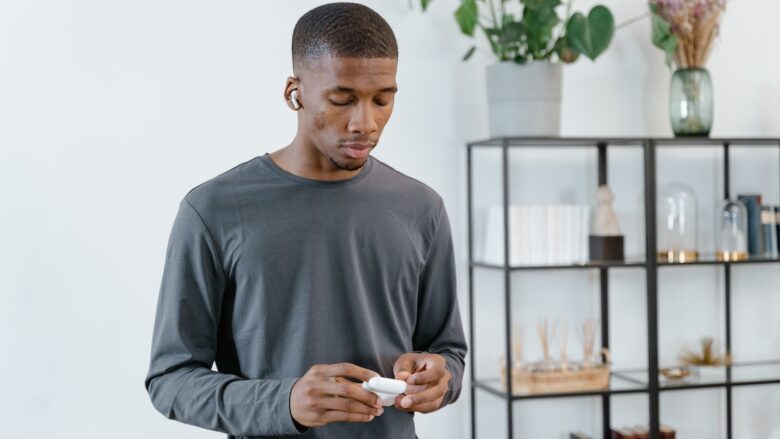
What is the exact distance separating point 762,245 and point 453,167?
1103mm

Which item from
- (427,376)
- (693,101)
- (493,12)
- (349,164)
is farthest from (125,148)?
(693,101)

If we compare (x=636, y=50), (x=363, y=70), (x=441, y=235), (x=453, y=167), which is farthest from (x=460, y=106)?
(x=363, y=70)

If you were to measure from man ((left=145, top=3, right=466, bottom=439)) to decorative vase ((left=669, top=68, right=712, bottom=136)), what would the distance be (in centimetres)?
184

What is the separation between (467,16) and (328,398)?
1830mm

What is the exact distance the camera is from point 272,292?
146cm

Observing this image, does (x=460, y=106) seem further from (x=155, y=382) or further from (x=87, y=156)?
(x=155, y=382)

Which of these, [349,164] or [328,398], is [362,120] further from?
[328,398]

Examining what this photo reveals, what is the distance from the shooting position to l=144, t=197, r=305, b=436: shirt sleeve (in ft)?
4.50

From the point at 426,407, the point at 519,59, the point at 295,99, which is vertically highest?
the point at 519,59

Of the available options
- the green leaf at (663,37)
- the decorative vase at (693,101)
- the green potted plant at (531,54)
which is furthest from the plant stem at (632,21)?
the green potted plant at (531,54)

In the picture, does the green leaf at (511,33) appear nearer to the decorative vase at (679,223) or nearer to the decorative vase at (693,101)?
the decorative vase at (693,101)

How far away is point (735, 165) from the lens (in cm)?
344

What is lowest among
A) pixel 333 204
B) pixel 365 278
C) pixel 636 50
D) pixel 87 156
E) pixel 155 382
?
pixel 155 382

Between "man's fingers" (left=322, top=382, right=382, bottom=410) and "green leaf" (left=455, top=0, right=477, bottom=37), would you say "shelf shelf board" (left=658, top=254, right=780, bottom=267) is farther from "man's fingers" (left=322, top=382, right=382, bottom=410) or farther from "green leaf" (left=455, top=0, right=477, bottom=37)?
"man's fingers" (left=322, top=382, right=382, bottom=410)
